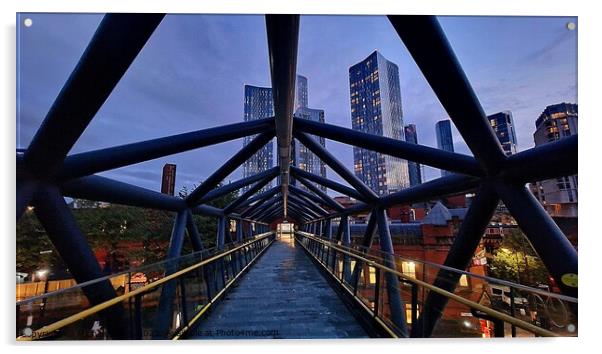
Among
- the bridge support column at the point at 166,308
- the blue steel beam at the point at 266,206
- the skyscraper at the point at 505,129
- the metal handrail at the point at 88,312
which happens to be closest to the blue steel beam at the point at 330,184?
the skyscraper at the point at 505,129

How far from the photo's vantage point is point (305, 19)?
142 inches

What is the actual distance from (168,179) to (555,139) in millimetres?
7894

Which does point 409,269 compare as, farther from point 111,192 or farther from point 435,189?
point 111,192

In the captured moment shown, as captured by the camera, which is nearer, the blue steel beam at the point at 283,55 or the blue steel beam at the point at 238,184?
the blue steel beam at the point at 283,55

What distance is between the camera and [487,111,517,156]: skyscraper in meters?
3.15

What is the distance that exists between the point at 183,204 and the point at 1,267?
379cm

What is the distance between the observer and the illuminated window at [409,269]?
3396mm

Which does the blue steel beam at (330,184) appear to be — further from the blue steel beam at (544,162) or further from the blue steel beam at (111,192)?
the blue steel beam at (544,162)

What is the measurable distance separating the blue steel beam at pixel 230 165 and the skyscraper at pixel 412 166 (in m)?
2.81

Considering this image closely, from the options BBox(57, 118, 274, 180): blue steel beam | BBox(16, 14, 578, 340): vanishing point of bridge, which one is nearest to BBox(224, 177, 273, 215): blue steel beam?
BBox(57, 118, 274, 180): blue steel beam

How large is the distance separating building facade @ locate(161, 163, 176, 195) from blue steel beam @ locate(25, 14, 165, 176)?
436 centimetres

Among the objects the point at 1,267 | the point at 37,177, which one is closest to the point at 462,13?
the point at 37,177

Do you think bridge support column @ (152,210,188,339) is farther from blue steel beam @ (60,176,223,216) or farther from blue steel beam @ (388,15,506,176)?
blue steel beam @ (388,15,506,176)

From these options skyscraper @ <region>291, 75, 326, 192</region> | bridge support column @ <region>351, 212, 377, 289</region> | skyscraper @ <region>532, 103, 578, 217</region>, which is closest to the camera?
skyscraper @ <region>532, 103, 578, 217</region>
